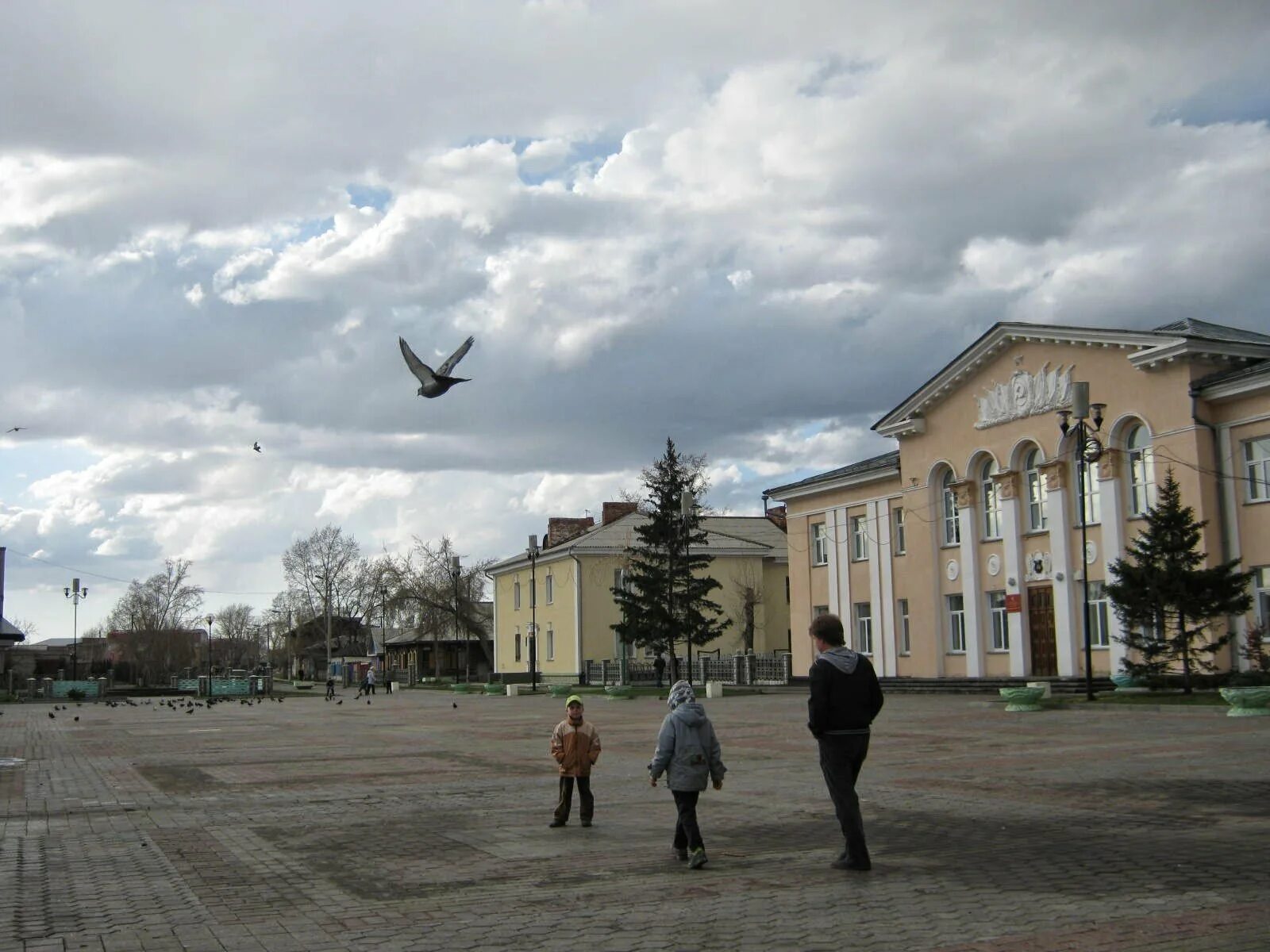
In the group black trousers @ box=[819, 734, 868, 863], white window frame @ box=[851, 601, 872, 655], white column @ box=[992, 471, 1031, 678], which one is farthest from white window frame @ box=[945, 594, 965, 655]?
black trousers @ box=[819, 734, 868, 863]

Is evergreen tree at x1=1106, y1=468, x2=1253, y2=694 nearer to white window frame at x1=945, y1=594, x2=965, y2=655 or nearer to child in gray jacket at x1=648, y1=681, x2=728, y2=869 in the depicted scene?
white window frame at x1=945, y1=594, x2=965, y2=655

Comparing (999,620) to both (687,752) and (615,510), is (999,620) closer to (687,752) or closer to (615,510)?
(687,752)

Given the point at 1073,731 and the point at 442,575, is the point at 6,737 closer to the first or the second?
the point at 1073,731

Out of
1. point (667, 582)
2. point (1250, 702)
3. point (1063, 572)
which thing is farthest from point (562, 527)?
point (1250, 702)

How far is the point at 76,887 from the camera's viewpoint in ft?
29.6

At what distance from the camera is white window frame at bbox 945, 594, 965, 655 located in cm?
4772

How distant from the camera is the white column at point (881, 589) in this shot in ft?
167

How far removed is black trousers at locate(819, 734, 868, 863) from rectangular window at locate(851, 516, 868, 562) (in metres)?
44.6

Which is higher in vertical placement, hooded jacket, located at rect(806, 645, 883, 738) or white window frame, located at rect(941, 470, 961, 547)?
white window frame, located at rect(941, 470, 961, 547)

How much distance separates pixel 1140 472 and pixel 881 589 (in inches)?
558

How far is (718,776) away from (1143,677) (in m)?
26.8

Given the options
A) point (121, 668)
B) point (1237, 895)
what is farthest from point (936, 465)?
point (121, 668)

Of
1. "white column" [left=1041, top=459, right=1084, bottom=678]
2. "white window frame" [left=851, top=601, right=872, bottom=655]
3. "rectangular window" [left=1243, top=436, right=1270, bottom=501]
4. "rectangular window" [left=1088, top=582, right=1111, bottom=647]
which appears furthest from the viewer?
"white window frame" [left=851, top=601, right=872, bottom=655]

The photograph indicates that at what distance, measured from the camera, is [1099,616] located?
40.9 metres
